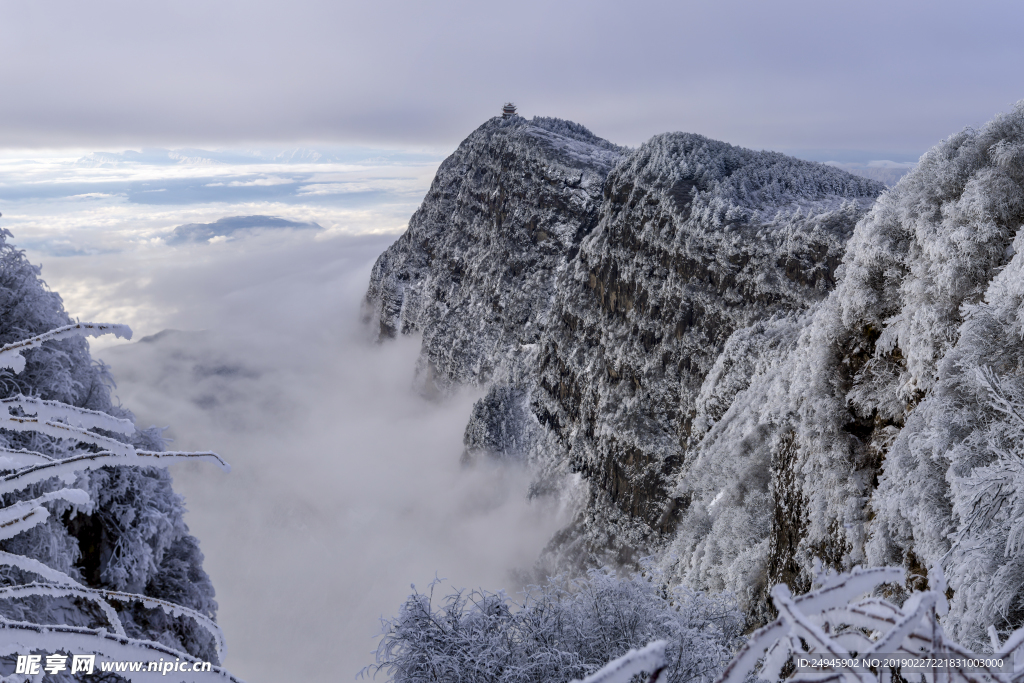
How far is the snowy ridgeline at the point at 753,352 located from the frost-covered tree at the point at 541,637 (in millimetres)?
2730

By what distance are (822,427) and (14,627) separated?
1042 centimetres

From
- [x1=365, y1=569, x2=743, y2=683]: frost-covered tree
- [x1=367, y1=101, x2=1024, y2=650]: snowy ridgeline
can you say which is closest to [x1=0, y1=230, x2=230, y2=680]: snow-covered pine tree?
[x1=365, y1=569, x2=743, y2=683]: frost-covered tree

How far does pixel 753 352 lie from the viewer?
20359 millimetres

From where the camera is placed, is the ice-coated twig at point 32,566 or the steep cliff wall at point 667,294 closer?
the ice-coated twig at point 32,566

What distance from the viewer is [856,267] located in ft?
31.2

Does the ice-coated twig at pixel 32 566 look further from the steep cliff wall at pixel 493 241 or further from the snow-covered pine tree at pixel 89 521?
the steep cliff wall at pixel 493 241

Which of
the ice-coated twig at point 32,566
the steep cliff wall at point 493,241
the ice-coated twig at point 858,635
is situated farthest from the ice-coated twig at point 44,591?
the steep cliff wall at point 493,241

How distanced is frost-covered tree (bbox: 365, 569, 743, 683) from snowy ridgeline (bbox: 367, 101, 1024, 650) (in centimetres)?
273

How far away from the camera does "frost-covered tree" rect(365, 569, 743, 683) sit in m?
6.75

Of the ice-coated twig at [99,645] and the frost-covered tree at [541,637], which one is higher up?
the ice-coated twig at [99,645]

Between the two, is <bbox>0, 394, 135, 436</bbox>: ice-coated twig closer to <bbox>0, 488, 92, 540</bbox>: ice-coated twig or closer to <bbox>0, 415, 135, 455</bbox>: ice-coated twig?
<bbox>0, 415, 135, 455</bbox>: ice-coated twig

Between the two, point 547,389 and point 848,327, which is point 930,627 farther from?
point 547,389

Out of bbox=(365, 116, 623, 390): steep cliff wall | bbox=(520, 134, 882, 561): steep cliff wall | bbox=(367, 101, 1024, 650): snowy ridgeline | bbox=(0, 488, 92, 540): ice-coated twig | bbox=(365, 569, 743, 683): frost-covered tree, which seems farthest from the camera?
bbox=(365, 116, 623, 390): steep cliff wall

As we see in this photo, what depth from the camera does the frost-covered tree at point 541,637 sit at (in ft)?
22.2
